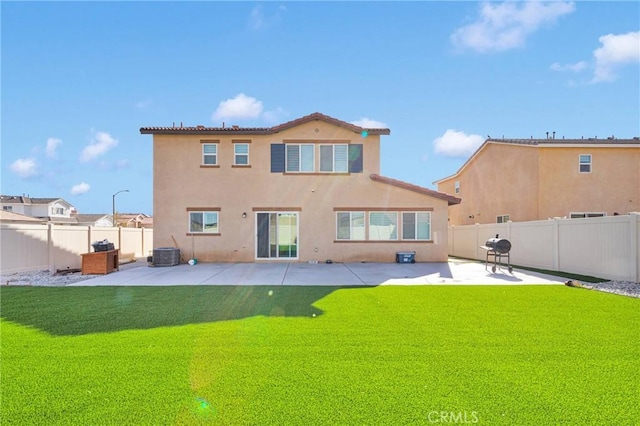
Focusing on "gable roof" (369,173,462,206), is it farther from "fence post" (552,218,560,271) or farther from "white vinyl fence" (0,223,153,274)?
"white vinyl fence" (0,223,153,274)

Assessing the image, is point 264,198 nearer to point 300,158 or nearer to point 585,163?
point 300,158

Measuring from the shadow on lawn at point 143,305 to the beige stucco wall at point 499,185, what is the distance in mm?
16659

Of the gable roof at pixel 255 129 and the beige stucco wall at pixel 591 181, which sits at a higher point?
the gable roof at pixel 255 129

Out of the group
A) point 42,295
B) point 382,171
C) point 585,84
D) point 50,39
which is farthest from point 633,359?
point 50,39

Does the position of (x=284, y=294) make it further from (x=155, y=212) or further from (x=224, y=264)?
(x=155, y=212)

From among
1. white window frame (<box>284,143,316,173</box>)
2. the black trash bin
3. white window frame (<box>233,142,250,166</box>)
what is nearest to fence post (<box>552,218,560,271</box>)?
the black trash bin

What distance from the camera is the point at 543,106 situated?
19.4m

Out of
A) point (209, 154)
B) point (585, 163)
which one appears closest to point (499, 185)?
point (585, 163)

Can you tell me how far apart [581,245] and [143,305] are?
1391 centimetres

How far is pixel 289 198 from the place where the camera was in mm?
17500

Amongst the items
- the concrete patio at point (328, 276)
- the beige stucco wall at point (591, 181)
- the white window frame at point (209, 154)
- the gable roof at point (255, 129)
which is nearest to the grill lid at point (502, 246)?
the concrete patio at point (328, 276)

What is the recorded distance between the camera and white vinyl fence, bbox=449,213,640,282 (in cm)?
1049

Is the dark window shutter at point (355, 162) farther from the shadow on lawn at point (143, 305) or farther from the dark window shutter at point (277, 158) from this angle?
the shadow on lawn at point (143, 305)

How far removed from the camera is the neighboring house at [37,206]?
54.0 m
